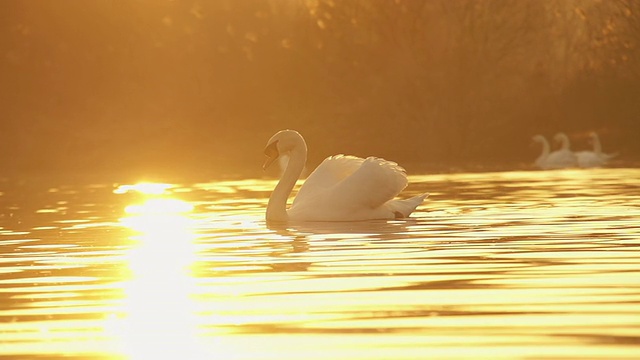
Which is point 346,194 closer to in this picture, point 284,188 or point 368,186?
point 368,186

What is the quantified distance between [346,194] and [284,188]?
3.49 ft

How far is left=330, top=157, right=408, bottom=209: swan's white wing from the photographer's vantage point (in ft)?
56.1

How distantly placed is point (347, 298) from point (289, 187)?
8.53m

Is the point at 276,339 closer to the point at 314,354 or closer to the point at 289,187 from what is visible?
the point at 314,354

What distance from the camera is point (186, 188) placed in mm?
29781

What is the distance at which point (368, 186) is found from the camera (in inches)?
675

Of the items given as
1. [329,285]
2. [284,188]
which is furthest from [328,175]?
[329,285]

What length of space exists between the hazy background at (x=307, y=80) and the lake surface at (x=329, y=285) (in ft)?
72.4

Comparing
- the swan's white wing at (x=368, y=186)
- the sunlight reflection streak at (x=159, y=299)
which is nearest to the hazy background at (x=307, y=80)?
the swan's white wing at (x=368, y=186)

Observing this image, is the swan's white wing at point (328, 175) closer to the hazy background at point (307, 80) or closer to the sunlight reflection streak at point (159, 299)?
the sunlight reflection streak at point (159, 299)

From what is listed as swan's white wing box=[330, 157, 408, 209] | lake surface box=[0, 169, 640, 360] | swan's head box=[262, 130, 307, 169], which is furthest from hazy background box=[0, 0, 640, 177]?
lake surface box=[0, 169, 640, 360]

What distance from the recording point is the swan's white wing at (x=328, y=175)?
1784 cm

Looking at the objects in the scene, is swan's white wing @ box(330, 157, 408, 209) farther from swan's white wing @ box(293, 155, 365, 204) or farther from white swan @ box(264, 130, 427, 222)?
swan's white wing @ box(293, 155, 365, 204)

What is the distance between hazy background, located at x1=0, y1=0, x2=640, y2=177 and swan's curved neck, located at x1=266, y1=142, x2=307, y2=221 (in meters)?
19.7
